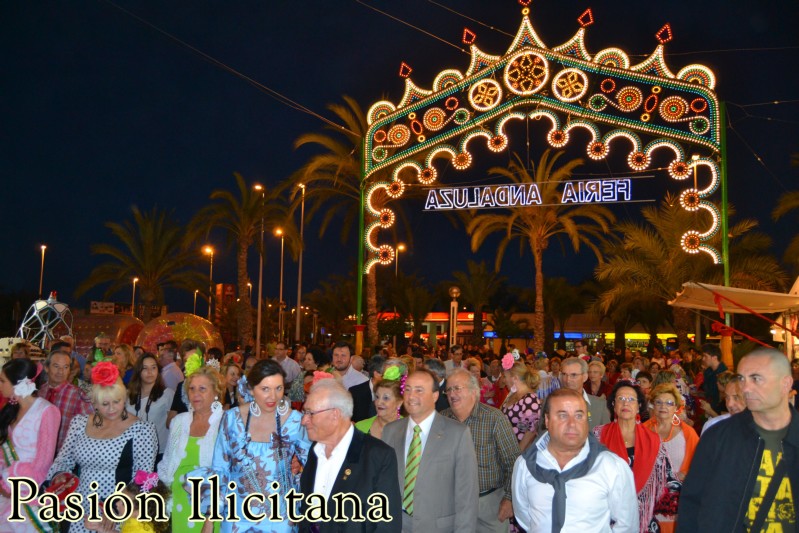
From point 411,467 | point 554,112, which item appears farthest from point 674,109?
point 411,467

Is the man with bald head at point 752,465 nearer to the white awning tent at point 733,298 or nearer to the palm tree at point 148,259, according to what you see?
the white awning tent at point 733,298

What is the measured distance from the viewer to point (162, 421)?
810 centimetres

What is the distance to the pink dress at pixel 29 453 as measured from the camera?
5.58m

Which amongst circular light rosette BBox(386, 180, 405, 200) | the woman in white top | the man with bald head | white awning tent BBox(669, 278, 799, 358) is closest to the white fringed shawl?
the woman in white top

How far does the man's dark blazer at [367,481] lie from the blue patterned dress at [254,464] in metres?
0.55

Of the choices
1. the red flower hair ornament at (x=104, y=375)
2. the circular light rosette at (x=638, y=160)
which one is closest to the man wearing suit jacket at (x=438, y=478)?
the red flower hair ornament at (x=104, y=375)

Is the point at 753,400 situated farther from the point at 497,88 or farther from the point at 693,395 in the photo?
the point at 497,88

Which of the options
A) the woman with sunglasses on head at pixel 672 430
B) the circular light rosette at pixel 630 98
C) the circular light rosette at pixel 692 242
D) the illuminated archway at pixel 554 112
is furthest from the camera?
the circular light rosette at pixel 630 98

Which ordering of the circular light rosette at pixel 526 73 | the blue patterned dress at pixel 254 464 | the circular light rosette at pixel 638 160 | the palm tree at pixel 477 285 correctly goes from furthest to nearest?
the palm tree at pixel 477 285 → the circular light rosette at pixel 526 73 → the circular light rosette at pixel 638 160 → the blue patterned dress at pixel 254 464

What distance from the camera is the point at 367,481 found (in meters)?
3.93

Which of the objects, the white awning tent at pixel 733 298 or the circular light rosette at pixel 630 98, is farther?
the circular light rosette at pixel 630 98

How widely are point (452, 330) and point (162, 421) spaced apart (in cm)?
1503

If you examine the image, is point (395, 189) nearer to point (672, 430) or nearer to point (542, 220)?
point (542, 220)

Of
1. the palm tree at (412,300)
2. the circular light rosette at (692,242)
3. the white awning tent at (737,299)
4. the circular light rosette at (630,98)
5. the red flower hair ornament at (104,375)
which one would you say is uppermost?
the circular light rosette at (630,98)
